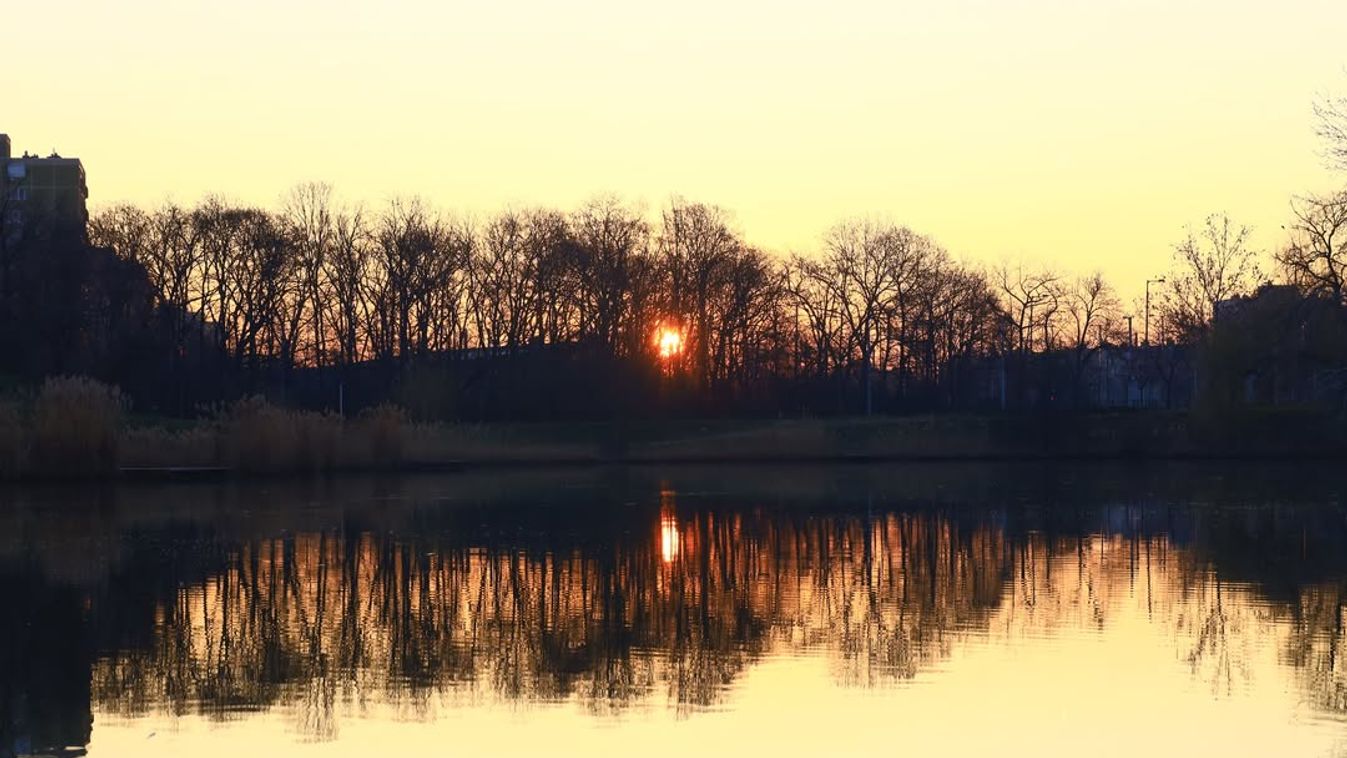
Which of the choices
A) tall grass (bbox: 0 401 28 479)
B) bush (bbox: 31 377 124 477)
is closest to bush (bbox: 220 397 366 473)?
bush (bbox: 31 377 124 477)

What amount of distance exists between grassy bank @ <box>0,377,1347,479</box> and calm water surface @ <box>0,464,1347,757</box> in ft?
40.1

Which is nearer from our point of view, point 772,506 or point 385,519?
point 385,519

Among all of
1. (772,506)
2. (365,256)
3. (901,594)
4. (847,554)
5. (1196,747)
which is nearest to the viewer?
(1196,747)

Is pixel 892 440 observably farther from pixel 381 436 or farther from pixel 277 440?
pixel 277 440

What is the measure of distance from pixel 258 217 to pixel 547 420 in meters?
18.3

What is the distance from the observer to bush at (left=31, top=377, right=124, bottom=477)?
49844 mm

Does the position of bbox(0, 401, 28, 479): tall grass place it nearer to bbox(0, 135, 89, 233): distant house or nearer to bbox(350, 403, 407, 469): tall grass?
Answer: bbox(350, 403, 407, 469): tall grass

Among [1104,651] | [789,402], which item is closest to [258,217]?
[789,402]

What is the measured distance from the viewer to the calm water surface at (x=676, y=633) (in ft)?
46.7

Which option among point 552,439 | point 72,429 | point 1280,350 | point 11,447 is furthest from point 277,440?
point 1280,350

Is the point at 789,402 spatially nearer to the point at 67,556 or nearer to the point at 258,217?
the point at 258,217

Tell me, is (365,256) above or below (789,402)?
above

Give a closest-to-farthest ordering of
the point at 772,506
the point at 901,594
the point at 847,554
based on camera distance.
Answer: the point at 901,594 < the point at 847,554 < the point at 772,506

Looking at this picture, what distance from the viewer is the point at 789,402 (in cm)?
9619
